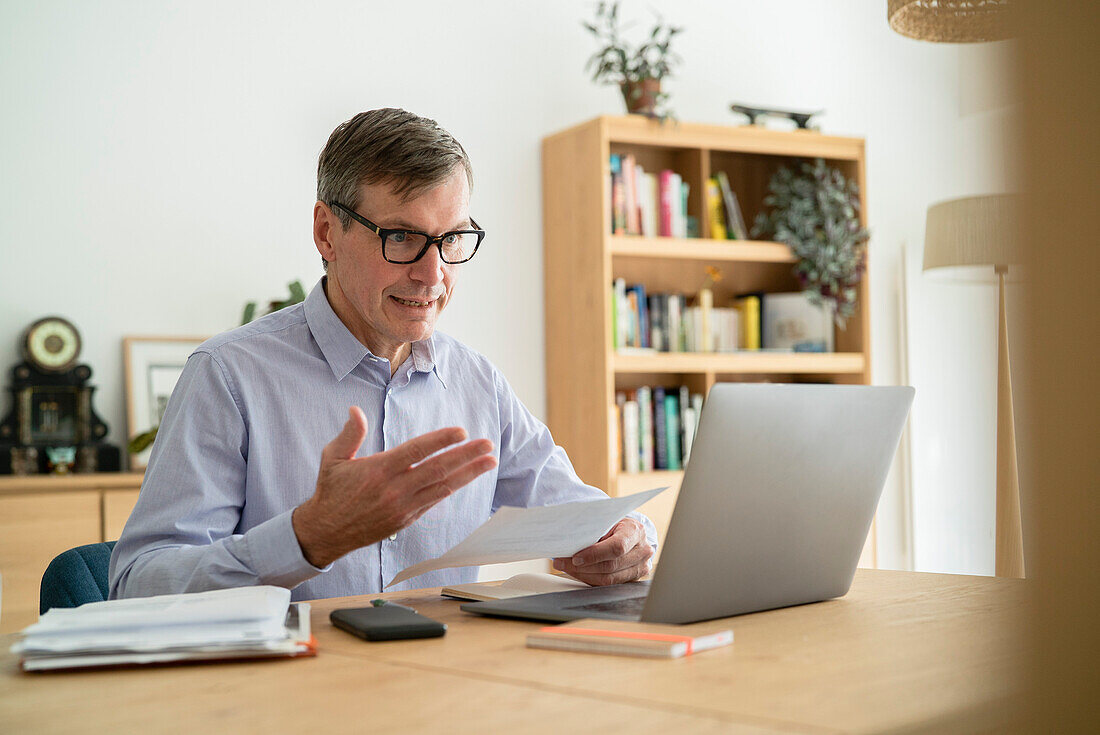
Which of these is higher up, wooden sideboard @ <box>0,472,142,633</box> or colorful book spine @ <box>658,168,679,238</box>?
colorful book spine @ <box>658,168,679,238</box>

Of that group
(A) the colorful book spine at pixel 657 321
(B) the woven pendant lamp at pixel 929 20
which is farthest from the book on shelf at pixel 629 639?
(A) the colorful book spine at pixel 657 321

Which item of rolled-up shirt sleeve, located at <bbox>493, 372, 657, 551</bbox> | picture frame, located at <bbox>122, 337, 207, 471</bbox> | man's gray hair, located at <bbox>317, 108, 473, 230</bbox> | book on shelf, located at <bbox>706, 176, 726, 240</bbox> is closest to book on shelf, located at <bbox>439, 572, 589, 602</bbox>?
rolled-up shirt sleeve, located at <bbox>493, 372, 657, 551</bbox>

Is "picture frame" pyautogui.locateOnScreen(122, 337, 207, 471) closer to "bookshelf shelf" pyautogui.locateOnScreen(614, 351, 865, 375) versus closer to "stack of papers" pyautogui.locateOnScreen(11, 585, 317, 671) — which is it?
"bookshelf shelf" pyautogui.locateOnScreen(614, 351, 865, 375)

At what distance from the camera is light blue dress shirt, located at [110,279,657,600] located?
4.26ft

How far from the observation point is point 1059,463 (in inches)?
11.9

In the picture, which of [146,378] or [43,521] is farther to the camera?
[146,378]

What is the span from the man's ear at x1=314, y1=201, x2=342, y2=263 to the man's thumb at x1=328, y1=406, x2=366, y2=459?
2.30 ft

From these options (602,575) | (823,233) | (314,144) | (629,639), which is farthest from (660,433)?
(629,639)

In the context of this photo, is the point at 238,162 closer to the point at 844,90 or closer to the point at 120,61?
the point at 120,61

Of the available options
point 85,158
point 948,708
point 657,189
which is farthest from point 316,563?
point 657,189

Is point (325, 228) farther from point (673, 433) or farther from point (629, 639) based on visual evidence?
point (673, 433)

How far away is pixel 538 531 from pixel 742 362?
3.10 metres

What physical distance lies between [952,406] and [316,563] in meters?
4.41

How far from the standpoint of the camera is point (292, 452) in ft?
5.29
